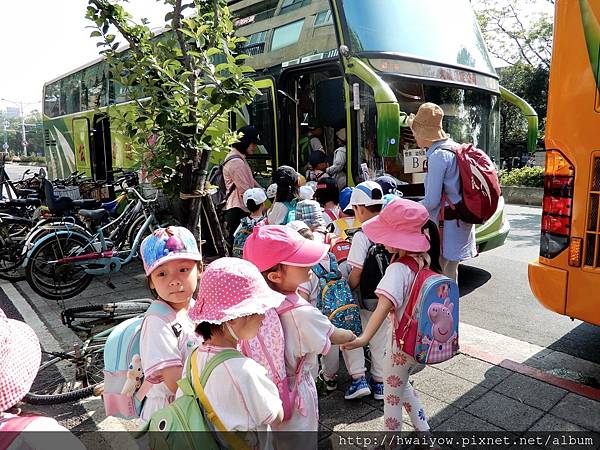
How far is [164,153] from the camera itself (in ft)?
10.0

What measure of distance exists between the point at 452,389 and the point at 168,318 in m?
2.24

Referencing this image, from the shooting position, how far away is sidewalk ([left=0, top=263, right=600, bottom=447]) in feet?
9.30

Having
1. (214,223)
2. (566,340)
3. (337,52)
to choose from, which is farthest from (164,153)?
(566,340)

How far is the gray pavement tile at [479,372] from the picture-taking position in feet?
11.0

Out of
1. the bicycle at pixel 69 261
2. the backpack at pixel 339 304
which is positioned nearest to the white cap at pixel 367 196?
the backpack at pixel 339 304

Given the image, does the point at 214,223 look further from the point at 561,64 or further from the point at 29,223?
the point at 29,223

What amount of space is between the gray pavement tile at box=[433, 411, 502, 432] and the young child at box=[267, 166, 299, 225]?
2.04m

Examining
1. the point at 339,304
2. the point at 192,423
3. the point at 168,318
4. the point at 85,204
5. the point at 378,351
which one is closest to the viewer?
the point at 192,423

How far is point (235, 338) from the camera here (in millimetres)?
1586

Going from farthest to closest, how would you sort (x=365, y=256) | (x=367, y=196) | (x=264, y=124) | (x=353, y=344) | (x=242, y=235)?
(x=264, y=124) → (x=242, y=235) → (x=367, y=196) → (x=365, y=256) → (x=353, y=344)

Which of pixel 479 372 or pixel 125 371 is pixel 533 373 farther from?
pixel 125 371

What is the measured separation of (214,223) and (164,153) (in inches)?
26.6

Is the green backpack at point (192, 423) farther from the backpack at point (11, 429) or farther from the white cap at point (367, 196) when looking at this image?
the white cap at point (367, 196)

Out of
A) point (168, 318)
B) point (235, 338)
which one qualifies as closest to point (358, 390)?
point (168, 318)
